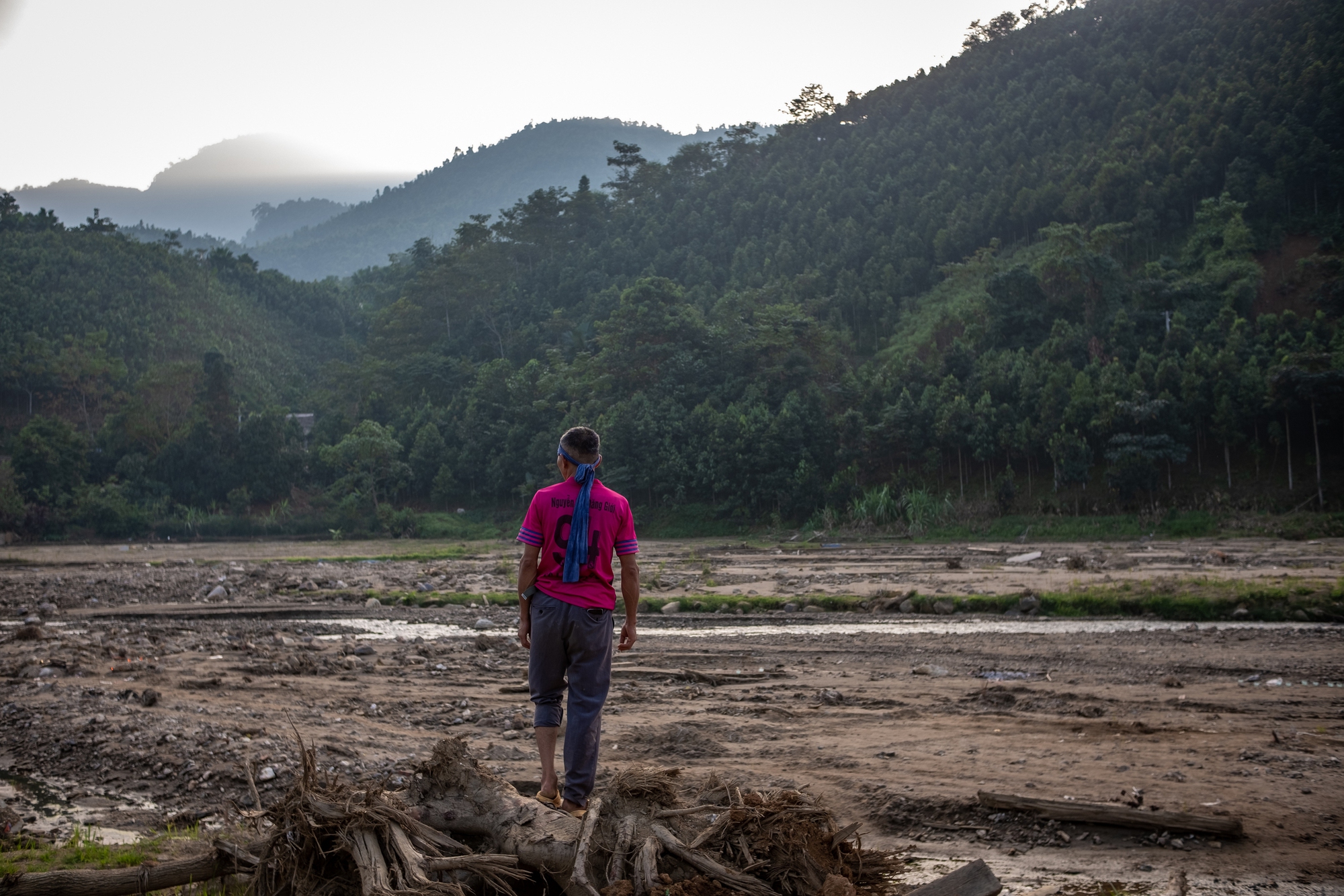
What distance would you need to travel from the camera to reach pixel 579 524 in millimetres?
4801

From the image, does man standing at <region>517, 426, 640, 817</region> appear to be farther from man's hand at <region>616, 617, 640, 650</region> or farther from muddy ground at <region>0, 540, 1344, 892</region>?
muddy ground at <region>0, 540, 1344, 892</region>

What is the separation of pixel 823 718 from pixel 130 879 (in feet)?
18.6

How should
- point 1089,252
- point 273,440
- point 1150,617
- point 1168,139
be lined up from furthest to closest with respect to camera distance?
point 273,440, point 1168,139, point 1089,252, point 1150,617

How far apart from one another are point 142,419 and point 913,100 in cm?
6417

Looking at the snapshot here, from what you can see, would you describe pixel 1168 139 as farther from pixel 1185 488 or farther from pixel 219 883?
pixel 219 883

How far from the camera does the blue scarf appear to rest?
4.75 m

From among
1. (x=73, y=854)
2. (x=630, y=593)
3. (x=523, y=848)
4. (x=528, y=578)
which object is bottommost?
(x=73, y=854)

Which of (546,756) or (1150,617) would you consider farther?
(1150,617)

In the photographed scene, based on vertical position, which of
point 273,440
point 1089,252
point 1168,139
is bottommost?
point 273,440

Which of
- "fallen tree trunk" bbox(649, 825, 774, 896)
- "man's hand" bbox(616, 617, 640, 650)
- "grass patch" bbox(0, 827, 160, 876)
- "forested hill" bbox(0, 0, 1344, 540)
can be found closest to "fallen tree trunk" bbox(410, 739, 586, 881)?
"fallen tree trunk" bbox(649, 825, 774, 896)

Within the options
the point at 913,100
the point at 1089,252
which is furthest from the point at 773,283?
the point at 913,100

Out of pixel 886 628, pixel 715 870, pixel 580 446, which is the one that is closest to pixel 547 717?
pixel 715 870

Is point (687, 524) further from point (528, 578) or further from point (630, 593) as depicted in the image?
point (528, 578)

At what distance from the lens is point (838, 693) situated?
934 centimetres
